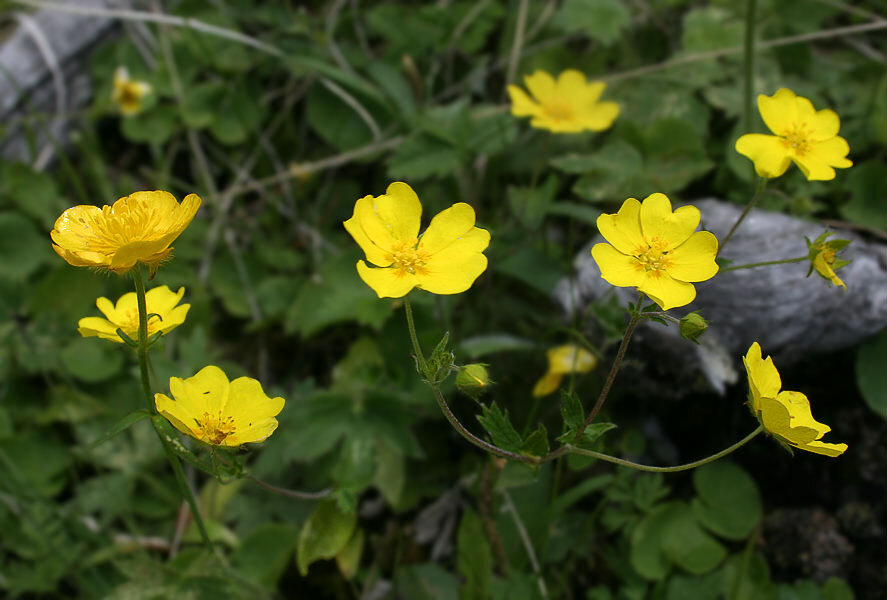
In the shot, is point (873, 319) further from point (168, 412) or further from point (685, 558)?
point (168, 412)

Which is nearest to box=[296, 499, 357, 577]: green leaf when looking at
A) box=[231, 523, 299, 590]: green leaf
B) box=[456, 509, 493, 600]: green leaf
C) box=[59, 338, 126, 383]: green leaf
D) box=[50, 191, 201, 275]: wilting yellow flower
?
box=[231, 523, 299, 590]: green leaf

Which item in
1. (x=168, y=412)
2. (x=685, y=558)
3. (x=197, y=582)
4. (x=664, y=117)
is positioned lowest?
(x=685, y=558)

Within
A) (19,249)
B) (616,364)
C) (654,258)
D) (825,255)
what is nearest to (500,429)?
(616,364)

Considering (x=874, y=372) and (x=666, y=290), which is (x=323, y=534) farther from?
(x=874, y=372)

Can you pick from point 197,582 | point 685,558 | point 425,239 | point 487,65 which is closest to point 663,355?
point 685,558

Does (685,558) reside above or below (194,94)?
below

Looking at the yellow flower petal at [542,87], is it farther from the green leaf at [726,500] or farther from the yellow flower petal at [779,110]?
the green leaf at [726,500]
